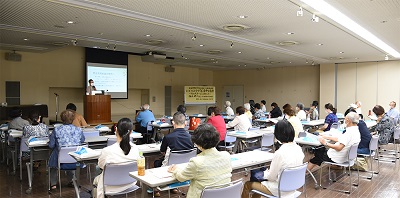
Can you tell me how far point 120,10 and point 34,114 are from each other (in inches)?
102

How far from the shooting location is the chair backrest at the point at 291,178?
118 inches

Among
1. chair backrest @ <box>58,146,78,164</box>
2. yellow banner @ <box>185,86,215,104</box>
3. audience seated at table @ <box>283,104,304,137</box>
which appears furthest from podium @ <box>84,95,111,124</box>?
audience seated at table @ <box>283,104,304,137</box>

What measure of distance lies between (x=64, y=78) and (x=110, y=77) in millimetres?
1735

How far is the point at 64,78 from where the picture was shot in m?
11.5

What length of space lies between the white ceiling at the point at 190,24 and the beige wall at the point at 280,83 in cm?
526

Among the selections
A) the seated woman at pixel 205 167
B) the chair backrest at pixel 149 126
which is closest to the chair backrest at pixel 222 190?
the seated woman at pixel 205 167

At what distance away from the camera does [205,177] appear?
8.51 feet

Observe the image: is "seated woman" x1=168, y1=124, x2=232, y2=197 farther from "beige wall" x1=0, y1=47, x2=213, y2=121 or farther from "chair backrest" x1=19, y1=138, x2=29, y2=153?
→ "beige wall" x1=0, y1=47, x2=213, y2=121

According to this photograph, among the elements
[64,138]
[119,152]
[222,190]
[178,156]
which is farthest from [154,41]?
[222,190]

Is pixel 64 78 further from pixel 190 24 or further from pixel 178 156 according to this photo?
pixel 178 156

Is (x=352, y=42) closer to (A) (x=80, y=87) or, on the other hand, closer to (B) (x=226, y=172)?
(B) (x=226, y=172)

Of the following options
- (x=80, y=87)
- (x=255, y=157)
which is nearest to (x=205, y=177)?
(x=255, y=157)

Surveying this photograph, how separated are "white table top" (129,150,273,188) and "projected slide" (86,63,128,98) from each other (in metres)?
9.13

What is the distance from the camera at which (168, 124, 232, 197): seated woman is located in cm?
258
